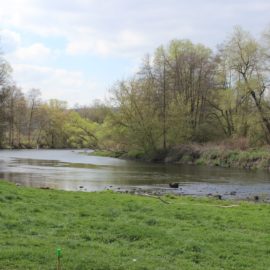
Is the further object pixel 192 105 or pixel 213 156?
pixel 192 105

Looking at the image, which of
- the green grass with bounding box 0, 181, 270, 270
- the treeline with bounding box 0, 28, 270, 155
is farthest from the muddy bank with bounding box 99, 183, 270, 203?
the treeline with bounding box 0, 28, 270, 155

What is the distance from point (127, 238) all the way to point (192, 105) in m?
66.1

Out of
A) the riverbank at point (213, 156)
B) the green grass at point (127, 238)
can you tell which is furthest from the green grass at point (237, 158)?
the green grass at point (127, 238)

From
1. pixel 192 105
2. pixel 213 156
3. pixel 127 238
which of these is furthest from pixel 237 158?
pixel 127 238

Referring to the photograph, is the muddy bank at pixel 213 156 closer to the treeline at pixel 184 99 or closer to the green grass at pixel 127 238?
the treeline at pixel 184 99

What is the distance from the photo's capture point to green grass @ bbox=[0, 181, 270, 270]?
333 inches

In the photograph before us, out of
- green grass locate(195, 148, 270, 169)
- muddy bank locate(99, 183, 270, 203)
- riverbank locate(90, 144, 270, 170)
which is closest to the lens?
muddy bank locate(99, 183, 270, 203)

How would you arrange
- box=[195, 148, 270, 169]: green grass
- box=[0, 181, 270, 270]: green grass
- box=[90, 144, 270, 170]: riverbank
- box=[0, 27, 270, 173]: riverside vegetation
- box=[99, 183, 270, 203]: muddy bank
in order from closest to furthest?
box=[0, 181, 270, 270]: green grass
box=[99, 183, 270, 203]: muddy bank
box=[195, 148, 270, 169]: green grass
box=[90, 144, 270, 170]: riverbank
box=[0, 27, 270, 173]: riverside vegetation

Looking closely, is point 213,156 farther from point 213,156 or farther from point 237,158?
point 237,158

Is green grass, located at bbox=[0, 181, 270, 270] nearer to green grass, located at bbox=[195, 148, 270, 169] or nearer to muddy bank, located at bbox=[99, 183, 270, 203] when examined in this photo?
muddy bank, located at bbox=[99, 183, 270, 203]

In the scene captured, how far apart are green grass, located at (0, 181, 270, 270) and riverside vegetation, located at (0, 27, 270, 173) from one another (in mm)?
42936

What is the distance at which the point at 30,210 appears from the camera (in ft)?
47.7

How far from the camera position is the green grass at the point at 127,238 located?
333 inches

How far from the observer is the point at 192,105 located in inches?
2980
